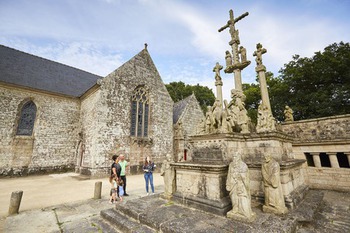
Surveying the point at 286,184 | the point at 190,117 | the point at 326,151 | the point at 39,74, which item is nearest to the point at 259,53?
the point at 286,184

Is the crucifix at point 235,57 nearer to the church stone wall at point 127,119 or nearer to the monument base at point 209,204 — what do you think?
the monument base at point 209,204

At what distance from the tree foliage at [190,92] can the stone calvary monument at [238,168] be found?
30604 millimetres

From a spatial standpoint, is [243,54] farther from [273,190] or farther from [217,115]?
[273,190]

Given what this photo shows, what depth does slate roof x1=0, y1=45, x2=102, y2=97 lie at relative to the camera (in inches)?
510

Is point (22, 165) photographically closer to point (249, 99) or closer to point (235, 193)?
point (235, 193)

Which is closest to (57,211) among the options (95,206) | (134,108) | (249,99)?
(95,206)

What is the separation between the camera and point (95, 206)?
532 cm

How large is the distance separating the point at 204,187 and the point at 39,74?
17887 mm

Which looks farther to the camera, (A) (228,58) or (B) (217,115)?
(A) (228,58)

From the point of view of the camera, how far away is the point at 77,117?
15.2 m

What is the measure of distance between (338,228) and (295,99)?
1847 centimetres

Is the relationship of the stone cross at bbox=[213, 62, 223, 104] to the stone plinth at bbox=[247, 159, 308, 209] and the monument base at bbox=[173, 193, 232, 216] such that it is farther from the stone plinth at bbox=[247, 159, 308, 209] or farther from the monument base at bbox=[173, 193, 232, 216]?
the monument base at bbox=[173, 193, 232, 216]

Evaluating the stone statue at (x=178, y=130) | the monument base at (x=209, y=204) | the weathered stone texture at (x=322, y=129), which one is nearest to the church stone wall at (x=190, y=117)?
the stone statue at (x=178, y=130)

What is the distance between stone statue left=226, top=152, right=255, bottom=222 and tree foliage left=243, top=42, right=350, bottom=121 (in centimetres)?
1755
